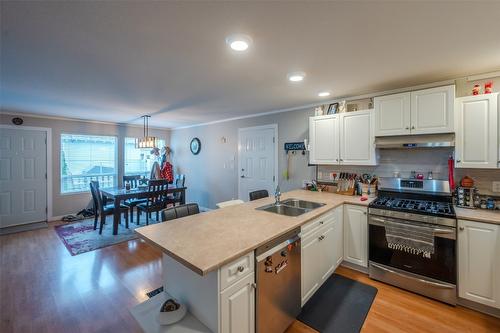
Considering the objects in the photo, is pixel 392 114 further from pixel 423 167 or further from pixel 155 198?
pixel 155 198

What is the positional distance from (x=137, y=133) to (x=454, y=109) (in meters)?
6.53

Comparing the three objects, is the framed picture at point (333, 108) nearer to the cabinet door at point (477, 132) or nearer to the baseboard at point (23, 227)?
the cabinet door at point (477, 132)

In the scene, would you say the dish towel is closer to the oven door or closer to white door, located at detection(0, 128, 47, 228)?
the oven door

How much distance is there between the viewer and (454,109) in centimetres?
229

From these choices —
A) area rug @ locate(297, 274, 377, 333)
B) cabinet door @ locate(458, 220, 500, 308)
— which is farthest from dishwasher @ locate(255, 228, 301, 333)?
cabinet door @ locate(458, 220, 500, 308)

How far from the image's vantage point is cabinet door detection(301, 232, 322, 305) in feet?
6.48

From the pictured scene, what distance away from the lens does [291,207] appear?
2.61m

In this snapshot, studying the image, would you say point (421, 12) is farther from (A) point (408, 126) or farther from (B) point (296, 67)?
(A) point (408, 126)

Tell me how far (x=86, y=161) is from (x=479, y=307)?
23.6 ft

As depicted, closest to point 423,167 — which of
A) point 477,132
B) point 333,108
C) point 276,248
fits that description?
point 477,132

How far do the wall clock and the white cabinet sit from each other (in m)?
4.12

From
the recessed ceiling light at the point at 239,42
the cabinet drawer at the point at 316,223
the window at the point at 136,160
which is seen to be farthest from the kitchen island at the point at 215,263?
the window at the point at 136,160

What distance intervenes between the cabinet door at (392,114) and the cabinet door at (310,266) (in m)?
1.62

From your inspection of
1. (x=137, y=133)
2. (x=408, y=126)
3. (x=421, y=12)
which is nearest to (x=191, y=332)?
(x=421, y=12)
